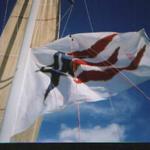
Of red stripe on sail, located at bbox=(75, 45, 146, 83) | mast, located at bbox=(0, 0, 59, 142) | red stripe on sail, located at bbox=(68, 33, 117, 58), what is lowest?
mast, located at bbox=(0, 0, 59, 142)

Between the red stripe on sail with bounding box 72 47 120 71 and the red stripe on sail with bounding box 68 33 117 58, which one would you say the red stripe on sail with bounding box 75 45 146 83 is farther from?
the red stripe on sail with bounding box 68 33 117 58

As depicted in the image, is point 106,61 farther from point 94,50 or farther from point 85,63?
point 85,63

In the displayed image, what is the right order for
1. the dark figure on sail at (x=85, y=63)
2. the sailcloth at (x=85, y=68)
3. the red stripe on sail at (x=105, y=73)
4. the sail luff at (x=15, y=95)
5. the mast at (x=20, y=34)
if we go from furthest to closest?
the mast at (x=20, y=34), the red stripe on sail at (x=105, y=73), the dark figure on sail at (x=85, y=63), the sailcloth at (x=85, y=68), the sail luff at (x=15, y=95)

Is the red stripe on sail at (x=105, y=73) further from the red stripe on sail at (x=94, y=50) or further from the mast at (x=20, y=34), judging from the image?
the mast at (x=20, y=34)

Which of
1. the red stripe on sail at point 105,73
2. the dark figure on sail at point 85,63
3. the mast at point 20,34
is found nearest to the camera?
the dark figure on sail at point 85,63

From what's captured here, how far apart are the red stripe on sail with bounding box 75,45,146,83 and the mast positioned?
392cm

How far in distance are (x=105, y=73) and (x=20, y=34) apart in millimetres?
6194

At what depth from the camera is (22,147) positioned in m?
5.23

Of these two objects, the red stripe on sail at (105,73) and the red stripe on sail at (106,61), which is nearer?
the red stripe on sail at (105,73)

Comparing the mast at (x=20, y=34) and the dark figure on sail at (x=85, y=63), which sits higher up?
the dark figure on sail at (x=85, y=63)

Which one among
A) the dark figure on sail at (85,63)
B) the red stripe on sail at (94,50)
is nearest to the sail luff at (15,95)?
the dark figure on sail at (85,63)

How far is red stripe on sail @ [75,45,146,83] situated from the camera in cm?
1064

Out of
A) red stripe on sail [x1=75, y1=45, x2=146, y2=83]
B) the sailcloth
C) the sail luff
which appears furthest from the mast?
red stripe on sail [x1=75, y1=45, x2=146, y2=83]

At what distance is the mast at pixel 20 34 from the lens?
14.2 meters
